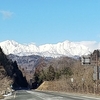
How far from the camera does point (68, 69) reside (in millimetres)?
117438

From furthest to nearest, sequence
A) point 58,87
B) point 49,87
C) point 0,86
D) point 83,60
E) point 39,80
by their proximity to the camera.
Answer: point 39,80
point 49,87
point 58,87
point 0,86
point 83,60

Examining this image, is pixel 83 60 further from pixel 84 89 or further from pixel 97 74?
pixel 84 89

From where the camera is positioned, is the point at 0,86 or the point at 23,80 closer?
the point at 0,86

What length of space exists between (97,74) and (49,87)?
74.9 m

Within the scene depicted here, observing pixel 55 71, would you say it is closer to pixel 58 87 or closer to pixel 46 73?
pixel 46 73

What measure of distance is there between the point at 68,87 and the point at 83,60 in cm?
4029

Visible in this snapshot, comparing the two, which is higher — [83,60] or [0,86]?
[83,60]

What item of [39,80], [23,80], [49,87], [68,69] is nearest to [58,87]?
[68,69]

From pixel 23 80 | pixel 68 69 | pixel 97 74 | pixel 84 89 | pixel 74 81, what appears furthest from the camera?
pixel 23 80

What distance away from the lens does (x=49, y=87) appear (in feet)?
418

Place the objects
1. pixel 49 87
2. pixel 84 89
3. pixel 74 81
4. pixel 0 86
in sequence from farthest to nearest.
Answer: pixel 49 87 → pixel 74 81 → pixel 84 89 → pixel 0 86

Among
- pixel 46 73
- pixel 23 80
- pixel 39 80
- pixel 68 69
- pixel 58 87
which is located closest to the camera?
pixel 58 87

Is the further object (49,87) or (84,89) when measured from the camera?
(49,87)

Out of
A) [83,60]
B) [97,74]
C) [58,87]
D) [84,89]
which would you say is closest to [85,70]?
[84,89]
